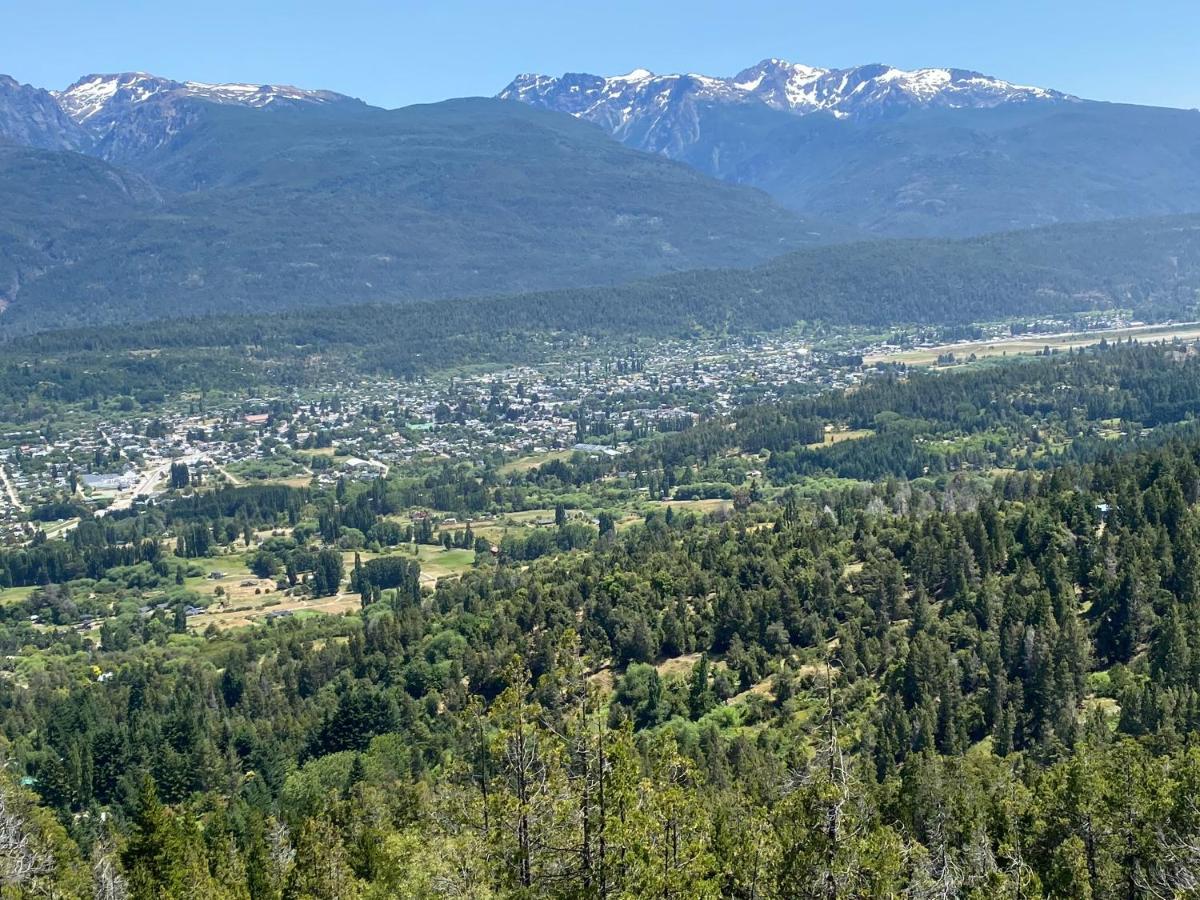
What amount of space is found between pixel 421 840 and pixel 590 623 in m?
47.4

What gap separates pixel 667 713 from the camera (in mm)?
76438

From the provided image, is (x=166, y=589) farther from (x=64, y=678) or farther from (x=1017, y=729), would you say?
(x=1017, y=729)

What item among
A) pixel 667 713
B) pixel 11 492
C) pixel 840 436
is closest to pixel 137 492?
pixel 11 492

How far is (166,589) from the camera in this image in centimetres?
13600

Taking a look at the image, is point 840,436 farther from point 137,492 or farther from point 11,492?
point 11,492

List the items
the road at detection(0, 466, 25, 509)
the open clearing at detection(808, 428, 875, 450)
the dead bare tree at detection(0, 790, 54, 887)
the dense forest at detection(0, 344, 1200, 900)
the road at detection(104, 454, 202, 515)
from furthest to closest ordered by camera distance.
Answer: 1. the open clearing at detection(808, 428, 875, 450)
2. the road at detection(0, 466, 25, 509)
3. the road at detection(104, 454, 202, 515)
4. the dead bare tree at detection(0, 790, 54, 887)
5. the dense forest at detection(0, 344, 1200, 900)

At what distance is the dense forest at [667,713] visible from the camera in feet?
105

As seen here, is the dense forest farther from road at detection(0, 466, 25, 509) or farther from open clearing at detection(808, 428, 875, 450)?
open clearing at detection(808, 428, 875, 450)

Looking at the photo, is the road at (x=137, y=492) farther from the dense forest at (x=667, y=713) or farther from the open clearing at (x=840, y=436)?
the open clearing at (x=840, y=436)

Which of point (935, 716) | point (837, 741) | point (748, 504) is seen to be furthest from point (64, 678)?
point (837, 741)

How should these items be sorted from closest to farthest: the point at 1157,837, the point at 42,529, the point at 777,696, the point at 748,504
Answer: the point at 1157,837 → the point at 777,696 → the point at 748,504 → the point at 42,529

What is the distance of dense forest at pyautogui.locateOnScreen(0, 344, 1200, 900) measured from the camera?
3200 centimetres

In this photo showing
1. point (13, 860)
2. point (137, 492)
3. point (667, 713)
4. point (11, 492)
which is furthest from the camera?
point (11, 492)

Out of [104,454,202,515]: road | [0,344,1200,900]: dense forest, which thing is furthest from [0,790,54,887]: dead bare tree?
[104,454,202,515]: road
